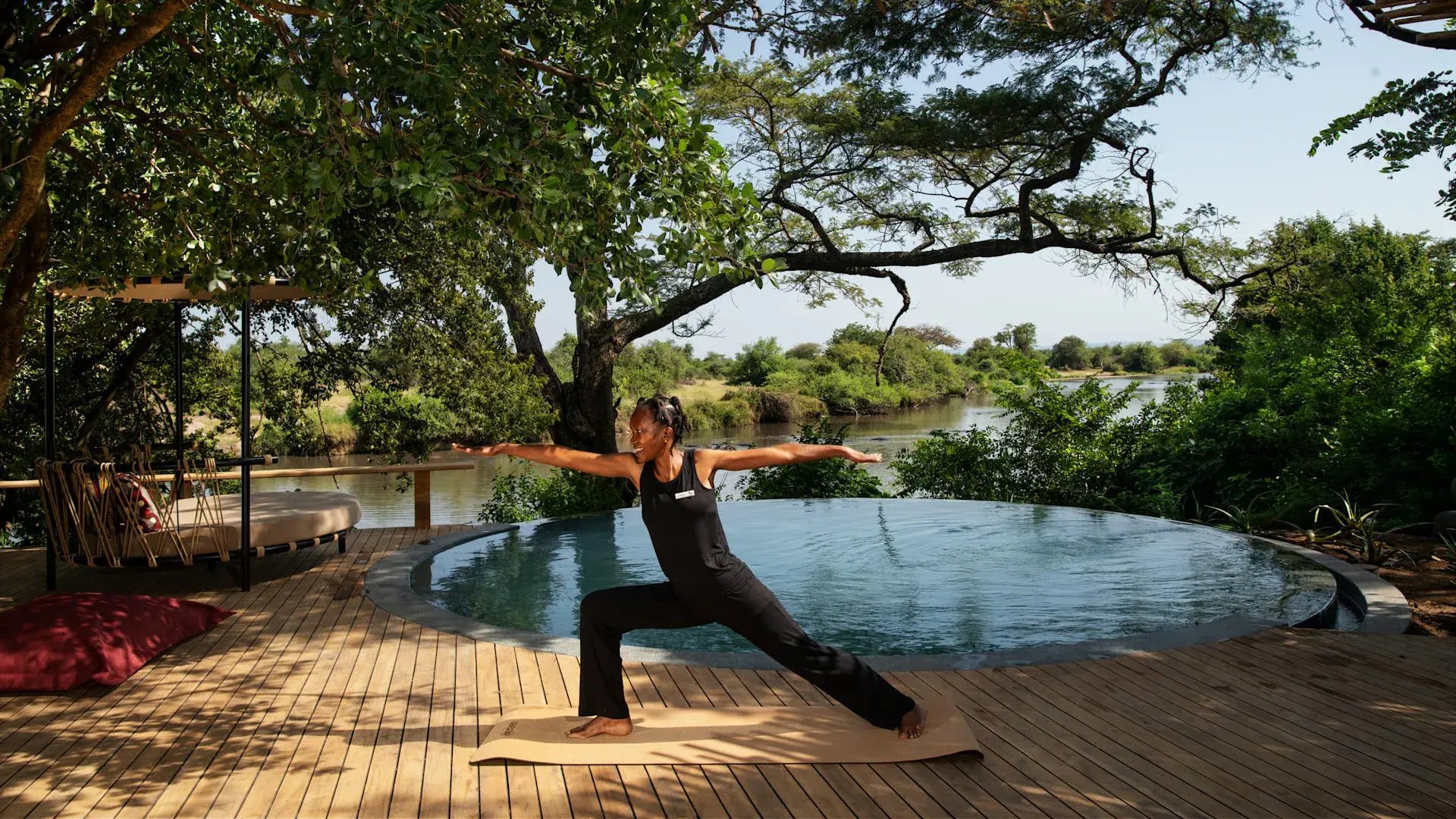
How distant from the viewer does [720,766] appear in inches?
130

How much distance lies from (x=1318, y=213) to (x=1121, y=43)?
10692 millimetres

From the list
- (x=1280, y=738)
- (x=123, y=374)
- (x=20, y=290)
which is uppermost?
(x=20, y=290)

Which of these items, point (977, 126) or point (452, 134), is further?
point (977, 126)

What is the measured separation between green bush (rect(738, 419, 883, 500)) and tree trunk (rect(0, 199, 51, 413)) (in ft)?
24.3

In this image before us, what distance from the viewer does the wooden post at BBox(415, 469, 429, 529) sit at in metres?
8.57

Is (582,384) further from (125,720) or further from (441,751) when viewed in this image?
(441,751)

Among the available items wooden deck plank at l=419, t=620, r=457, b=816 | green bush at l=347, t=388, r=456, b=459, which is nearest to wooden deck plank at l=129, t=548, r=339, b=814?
wooden deck plank at l=419, t=620, r=457, b=816

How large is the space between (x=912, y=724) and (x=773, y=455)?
1.02 metres

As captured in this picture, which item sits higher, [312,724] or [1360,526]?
[1360,526]

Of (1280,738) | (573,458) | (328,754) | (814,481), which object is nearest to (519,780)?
(328,754)

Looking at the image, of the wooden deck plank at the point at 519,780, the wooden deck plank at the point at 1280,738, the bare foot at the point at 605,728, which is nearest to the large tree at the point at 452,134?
the bare foot at the point at 605,728

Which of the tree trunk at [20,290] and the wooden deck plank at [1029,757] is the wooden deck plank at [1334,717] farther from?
the tree trunk at [20,290]

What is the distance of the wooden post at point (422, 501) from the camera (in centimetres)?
857

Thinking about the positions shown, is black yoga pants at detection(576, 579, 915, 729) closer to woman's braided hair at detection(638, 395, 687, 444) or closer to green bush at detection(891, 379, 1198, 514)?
woman's braided hair at detection(638, 395, 687, 444)
